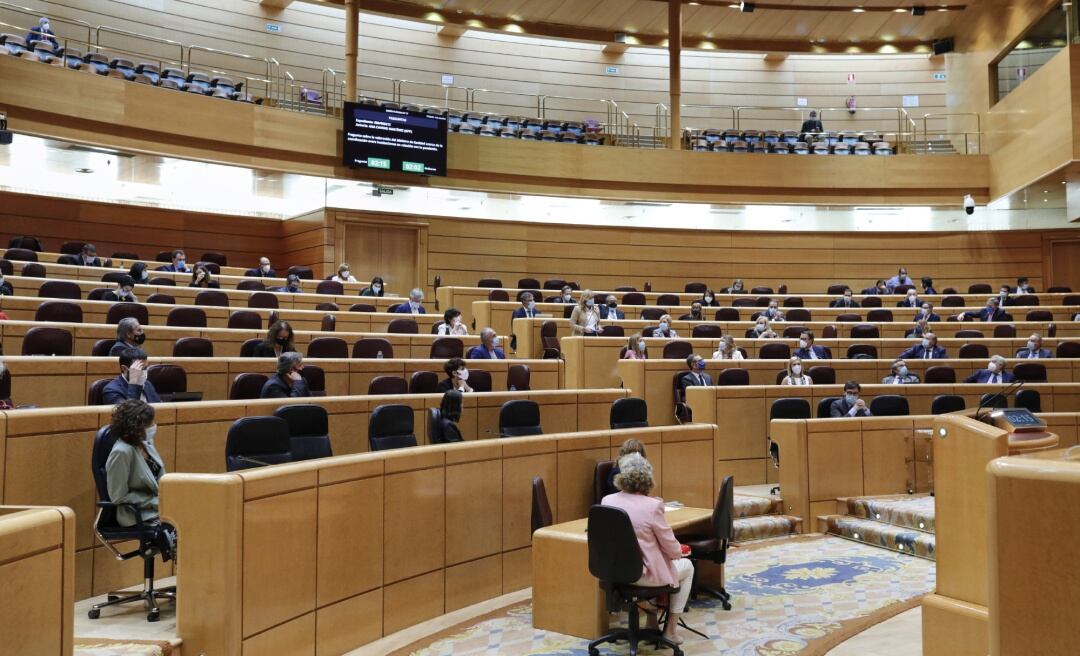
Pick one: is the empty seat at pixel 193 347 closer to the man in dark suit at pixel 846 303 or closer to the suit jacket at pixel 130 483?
the suit jacket at pixel 130 483

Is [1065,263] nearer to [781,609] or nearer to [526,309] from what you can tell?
[526,309]

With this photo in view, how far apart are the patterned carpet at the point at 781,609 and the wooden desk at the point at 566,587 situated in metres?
0.08

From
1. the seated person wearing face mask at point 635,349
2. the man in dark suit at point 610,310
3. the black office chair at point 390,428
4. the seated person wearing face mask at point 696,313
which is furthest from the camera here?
the seated person wearing face mask at point 696,313

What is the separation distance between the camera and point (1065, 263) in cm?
1772

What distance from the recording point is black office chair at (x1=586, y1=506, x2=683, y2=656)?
4383 mm

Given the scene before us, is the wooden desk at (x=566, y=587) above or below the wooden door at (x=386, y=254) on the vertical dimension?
below

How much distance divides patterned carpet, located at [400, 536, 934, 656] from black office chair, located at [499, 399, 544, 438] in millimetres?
1497

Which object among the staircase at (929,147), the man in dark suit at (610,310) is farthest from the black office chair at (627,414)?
the staircase at (929,147)

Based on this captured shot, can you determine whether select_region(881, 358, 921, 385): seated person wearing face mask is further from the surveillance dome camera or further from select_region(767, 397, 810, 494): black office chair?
the surveillance dome camera

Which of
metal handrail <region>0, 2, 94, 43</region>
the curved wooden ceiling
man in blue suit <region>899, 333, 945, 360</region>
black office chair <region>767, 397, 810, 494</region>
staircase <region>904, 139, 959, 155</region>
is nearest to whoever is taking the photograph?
black office chair <region>767, 397, 810, 494</region>

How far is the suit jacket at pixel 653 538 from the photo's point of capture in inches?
177

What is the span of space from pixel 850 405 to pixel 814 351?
7.86 feet

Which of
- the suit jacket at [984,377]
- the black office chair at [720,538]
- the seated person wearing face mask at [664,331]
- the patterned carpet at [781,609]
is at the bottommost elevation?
the patterned carpet at [781,609]

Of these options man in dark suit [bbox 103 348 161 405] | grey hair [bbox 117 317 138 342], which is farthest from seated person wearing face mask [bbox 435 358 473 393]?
man in dark suit [bbox 103 348 161 405]
